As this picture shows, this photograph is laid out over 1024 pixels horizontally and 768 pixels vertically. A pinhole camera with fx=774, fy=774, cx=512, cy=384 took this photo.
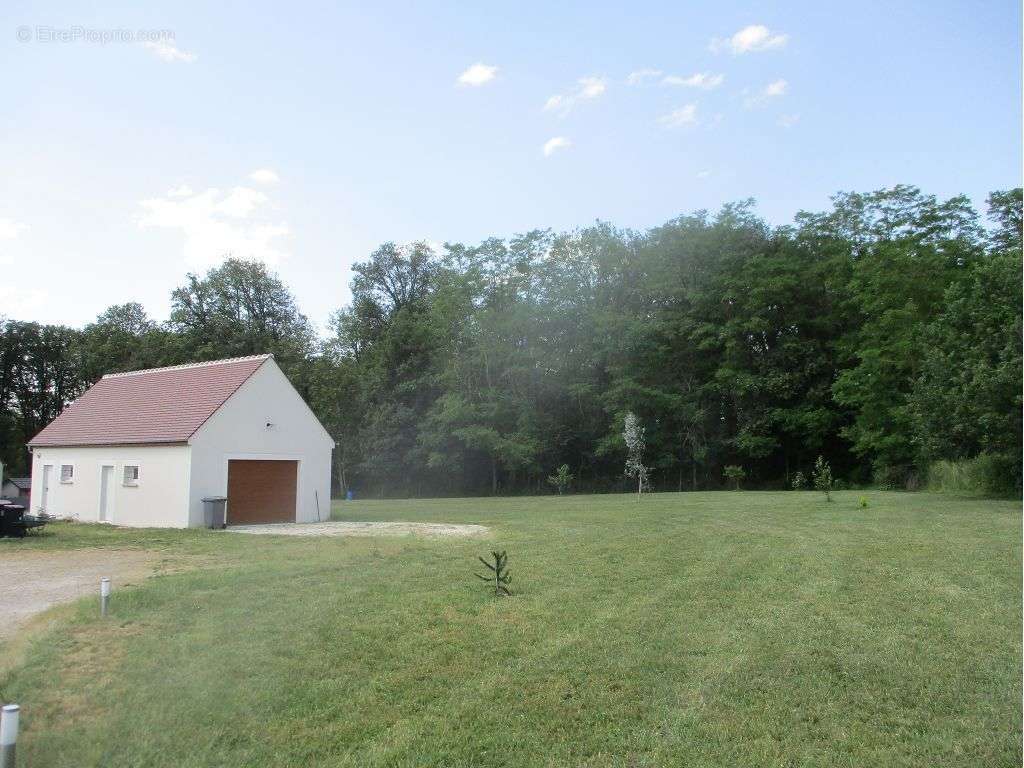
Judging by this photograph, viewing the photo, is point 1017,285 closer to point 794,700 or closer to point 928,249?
point 928,249

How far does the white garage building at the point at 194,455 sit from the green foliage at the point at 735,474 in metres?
23.3

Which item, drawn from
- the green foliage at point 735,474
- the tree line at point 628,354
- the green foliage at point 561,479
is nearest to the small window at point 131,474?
the green foliage at point 561,479

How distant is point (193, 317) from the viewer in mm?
58719

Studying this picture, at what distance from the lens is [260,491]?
2367 cm

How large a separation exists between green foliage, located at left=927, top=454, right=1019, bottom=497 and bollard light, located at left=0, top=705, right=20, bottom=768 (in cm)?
2772

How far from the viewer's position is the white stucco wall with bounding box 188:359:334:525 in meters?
21.8

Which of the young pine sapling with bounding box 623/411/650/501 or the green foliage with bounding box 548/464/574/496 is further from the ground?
the young pine sapling with bounding box 623/411/650/501

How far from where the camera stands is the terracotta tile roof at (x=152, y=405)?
2291 centimetres

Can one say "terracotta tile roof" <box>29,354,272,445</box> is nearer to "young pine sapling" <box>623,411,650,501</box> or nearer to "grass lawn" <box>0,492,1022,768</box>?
"grass lawn" <box>0,492,1022,768</box>

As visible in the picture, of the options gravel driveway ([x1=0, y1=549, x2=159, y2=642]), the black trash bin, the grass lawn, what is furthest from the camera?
the black trash bin

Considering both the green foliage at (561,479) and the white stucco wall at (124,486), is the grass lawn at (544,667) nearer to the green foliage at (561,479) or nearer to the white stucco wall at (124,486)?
the white stucco wall at (124,486)

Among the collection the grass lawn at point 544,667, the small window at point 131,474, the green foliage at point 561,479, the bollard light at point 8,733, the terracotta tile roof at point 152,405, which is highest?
the terracotta tile roof at point 152,405

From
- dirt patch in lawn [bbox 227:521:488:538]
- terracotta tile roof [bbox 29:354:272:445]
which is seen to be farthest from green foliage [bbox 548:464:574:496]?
terracotta tile roof [bbox 29:354:272:445]

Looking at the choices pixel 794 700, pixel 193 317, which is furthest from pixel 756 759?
pixel 193 317
